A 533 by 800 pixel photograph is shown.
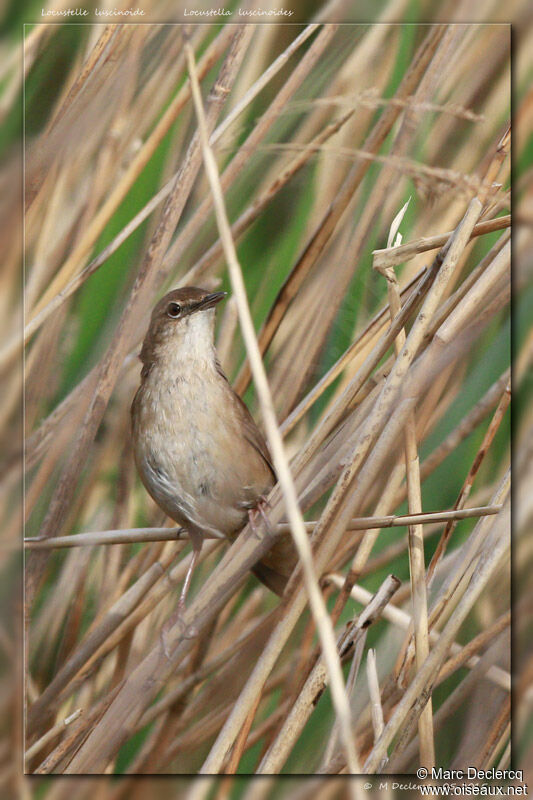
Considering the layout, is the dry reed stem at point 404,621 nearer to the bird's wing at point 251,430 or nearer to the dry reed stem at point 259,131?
the bird's wing at point 251,430

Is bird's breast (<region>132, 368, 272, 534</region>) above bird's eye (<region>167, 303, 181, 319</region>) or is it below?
below

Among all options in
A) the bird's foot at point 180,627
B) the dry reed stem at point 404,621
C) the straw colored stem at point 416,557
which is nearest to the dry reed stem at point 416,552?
the straw colored stem at point 416,557

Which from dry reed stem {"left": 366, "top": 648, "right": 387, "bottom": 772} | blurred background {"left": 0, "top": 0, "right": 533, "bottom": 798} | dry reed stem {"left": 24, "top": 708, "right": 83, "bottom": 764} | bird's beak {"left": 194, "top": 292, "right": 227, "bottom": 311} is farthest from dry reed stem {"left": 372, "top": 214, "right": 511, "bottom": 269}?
dry reed stem {"left": 24, "top": 708, "right": 83, "bottom": 764}

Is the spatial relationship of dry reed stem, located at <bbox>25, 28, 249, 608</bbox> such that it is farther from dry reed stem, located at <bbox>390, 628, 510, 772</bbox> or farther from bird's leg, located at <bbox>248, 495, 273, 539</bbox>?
dry reed stem, located at <bbox>390, 628, 510, 772</bbox>

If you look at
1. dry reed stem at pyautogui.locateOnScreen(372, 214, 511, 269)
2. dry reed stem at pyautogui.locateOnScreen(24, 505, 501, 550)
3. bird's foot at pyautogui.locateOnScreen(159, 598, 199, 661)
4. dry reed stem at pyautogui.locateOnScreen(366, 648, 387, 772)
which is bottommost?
dry reed stem at pyautogui.locateOnScreen(366, 648, 387, 772)

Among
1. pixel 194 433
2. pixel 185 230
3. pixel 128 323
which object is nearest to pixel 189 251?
pixel 185 230

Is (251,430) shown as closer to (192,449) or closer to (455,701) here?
(192,449)

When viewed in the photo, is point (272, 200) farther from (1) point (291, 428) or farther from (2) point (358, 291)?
(1) point (291, 428)
